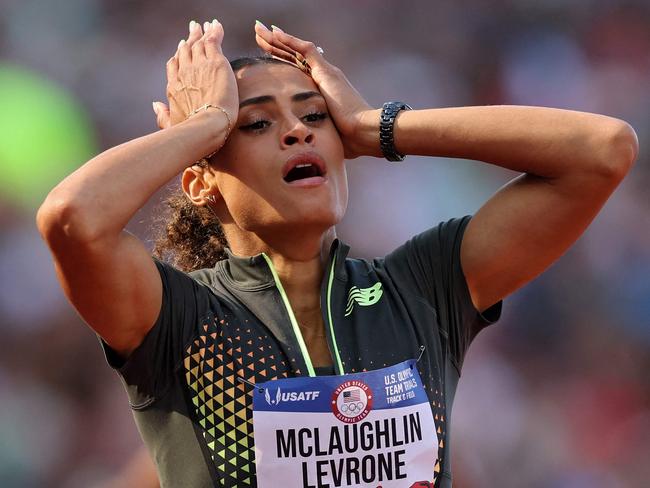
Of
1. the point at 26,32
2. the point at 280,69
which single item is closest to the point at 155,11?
the point at 26,32

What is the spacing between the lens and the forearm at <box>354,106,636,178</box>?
96.7 inches

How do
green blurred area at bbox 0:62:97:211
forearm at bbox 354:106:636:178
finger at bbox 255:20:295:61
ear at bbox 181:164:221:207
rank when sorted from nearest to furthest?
forearm at bbox 354:106:636:178 < ear at bbox 181:164:221:207 < finger at bbox 255:20:295:61 < green blurred area at bbox 0:62:97:211

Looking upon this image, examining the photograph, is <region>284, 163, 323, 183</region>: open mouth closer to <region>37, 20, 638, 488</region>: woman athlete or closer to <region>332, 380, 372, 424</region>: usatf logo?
<region>37, 20, 638, 488</region>: woman athlete

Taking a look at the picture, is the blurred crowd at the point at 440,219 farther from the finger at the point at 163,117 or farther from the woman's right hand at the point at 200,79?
the woman's right hand at the point at 200,79

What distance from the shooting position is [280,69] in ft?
9.02

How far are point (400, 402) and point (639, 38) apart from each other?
391 cm

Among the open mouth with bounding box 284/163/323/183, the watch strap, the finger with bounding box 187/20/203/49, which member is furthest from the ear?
the watch strap

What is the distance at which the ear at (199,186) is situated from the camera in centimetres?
→ 277

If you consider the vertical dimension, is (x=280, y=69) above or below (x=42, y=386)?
above

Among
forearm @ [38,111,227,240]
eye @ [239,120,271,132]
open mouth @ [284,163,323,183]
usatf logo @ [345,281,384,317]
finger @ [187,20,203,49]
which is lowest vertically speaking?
usatf logo @ [345,281,384,317]

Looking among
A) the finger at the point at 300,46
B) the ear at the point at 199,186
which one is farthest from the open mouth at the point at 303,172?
the finger at the point at 300,46

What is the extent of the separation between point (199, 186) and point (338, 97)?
1.53 ft

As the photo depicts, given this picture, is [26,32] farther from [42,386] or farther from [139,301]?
[139,301]

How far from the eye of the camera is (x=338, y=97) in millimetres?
2719
